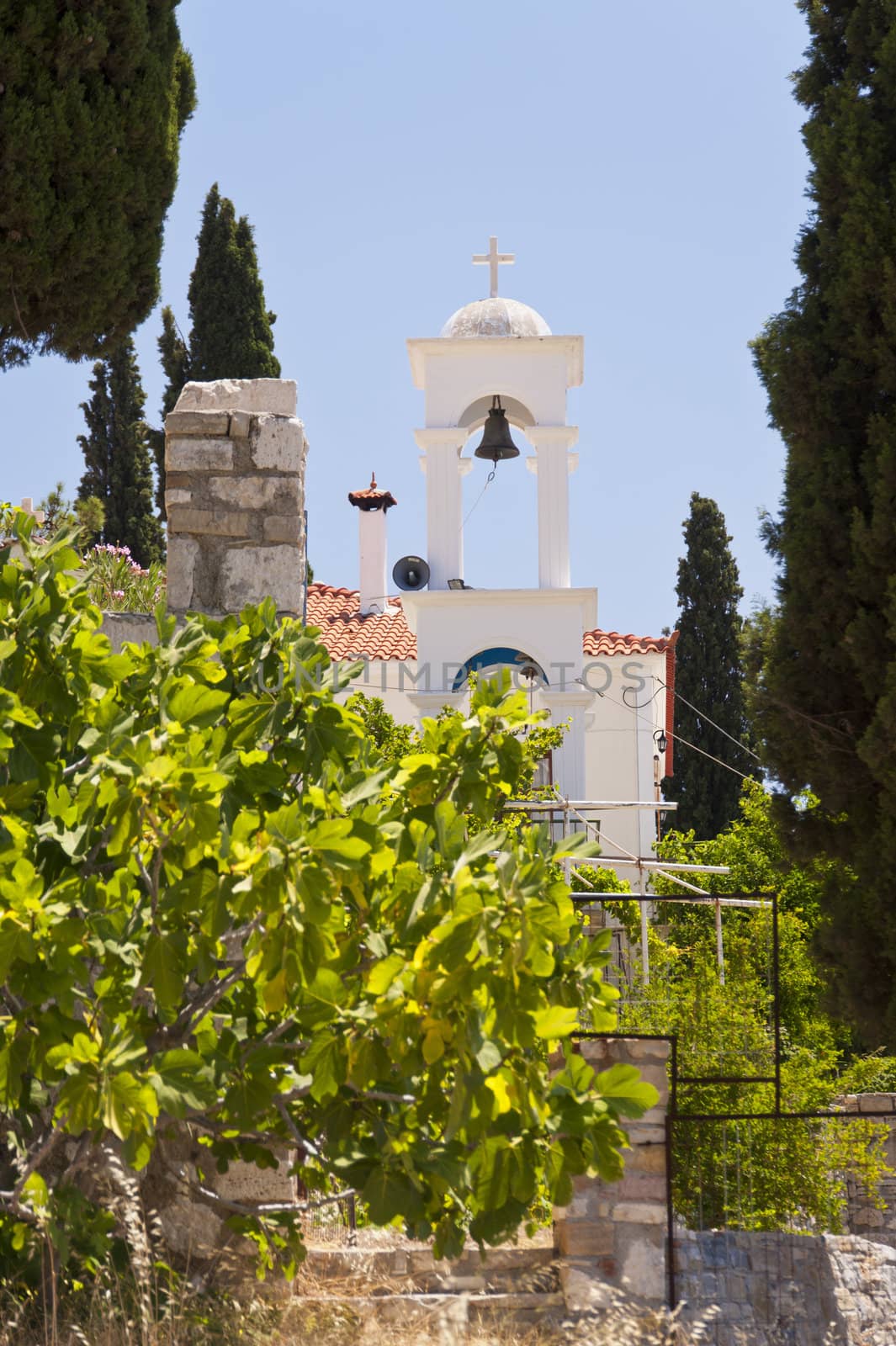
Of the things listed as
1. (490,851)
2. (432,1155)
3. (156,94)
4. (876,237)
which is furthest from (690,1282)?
(156,94)

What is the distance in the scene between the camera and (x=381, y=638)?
59.6 feet

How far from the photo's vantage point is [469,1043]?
2703mm

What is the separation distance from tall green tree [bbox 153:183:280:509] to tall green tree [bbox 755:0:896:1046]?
999 cm

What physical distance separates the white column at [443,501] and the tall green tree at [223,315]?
366 cm

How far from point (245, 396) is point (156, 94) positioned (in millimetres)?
4473

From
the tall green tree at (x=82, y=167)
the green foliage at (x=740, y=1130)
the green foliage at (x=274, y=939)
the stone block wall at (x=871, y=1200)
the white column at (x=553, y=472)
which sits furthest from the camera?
the white column at (x=553, y=472)

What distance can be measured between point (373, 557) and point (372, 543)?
0.19 m

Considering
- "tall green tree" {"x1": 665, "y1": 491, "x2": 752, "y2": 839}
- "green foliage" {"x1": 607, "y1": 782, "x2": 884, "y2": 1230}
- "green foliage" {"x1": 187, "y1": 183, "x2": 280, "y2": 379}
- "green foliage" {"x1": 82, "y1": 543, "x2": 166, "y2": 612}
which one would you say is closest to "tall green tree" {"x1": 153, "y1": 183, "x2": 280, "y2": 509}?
"green foliage" {"x1": 187, "y1": 183, "x2": 280, "y2": 379}

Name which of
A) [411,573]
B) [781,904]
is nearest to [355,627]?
[411,573]

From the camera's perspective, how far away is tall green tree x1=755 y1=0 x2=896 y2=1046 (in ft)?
24.2

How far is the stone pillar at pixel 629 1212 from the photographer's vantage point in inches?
195

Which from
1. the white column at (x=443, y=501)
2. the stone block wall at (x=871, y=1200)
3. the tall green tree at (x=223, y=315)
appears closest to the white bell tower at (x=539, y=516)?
the white column at (x=443, y=501)

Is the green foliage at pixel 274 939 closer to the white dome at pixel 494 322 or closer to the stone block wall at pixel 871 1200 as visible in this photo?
the stone block wall at pixel 871 1200

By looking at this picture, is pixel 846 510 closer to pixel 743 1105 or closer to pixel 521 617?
pixel 743 1105
